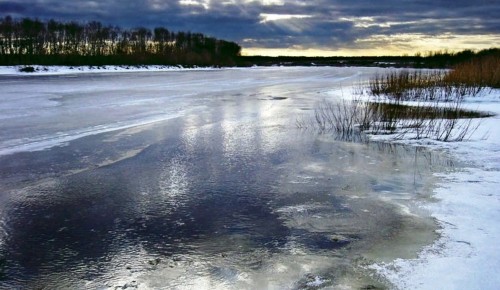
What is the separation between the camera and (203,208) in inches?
183

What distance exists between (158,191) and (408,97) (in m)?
13.1

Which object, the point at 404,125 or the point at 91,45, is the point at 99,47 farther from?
the point at 404,125

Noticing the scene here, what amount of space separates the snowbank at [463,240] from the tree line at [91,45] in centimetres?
4309

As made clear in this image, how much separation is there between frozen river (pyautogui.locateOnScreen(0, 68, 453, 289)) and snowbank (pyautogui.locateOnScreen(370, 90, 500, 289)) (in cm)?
15

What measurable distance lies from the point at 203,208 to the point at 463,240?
238 cm

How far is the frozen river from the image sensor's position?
3273mm

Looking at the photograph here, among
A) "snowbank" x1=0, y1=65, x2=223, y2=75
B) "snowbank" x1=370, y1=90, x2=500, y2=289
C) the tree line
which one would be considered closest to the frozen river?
"snowbank" x1=370, y1=90, x2=500, y2=289

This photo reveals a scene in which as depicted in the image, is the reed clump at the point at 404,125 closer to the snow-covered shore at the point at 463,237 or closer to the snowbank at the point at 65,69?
the snow-covered shore at the point at 463,237

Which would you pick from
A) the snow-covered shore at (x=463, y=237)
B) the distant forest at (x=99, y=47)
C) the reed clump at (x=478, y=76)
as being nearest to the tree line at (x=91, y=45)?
the distant forest at (x=99, y=47)

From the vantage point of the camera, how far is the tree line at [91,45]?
49.7m

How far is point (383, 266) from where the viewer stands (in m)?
3.34

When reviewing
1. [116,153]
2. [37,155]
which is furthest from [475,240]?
[37,155]

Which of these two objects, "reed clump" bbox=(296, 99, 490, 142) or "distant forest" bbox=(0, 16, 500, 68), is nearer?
"reed clump" bbox=(296, 99, 490, 142)

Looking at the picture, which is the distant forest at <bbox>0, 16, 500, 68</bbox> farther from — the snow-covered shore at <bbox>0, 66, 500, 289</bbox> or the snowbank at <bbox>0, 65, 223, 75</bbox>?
the snow-covered shore at <bbox>0, 66, 500, 289</bbox>
